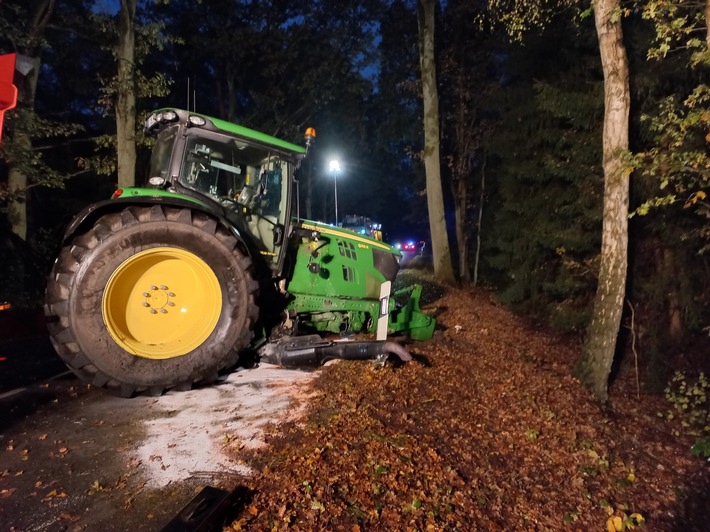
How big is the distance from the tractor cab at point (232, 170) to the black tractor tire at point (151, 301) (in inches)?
26.5

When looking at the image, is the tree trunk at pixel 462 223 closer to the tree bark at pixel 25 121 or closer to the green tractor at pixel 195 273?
the green tractor at pixel 195 273

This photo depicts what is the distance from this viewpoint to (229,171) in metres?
5.08

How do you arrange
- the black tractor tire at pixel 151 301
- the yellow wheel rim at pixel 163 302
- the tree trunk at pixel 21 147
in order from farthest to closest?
the tree trunk at pixel 21 147, the yellow wheel rim at pixel 163 302, the black tractor tire at pixel 151 301

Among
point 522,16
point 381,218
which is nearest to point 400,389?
point 522,16

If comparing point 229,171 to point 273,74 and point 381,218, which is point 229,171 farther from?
point 381,218

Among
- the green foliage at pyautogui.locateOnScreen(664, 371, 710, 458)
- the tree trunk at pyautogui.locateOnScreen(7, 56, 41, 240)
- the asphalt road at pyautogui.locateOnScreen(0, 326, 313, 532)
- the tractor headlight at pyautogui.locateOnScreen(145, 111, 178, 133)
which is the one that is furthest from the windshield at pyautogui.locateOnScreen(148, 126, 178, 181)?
the green foliage at pyautogui.locateOnScreen(664, 371, 710, 458)

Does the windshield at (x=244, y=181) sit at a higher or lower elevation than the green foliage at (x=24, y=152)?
lower

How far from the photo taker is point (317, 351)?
4.90 metres

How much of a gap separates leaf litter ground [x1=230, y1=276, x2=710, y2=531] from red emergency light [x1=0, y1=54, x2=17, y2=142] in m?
2.97

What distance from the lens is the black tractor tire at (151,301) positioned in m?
3.86

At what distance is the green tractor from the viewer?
3.91 meters

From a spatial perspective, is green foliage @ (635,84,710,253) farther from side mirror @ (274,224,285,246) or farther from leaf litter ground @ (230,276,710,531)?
side mirror @ (274,224,285,246)

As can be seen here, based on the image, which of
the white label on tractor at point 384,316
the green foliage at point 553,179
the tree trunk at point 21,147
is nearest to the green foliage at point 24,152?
the tree trunk at point 21,147

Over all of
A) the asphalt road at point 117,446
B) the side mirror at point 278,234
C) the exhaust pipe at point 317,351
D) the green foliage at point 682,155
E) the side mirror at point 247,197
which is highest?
the green foliage at point 682,155
